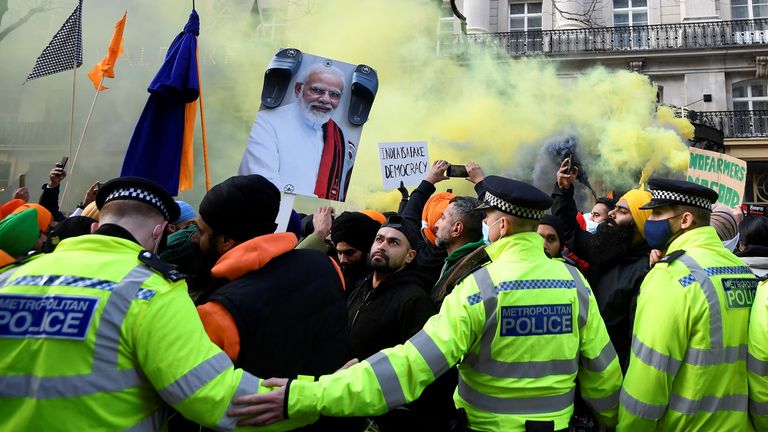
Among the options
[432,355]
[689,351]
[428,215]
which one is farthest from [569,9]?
[432,355]

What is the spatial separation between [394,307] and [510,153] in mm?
11169

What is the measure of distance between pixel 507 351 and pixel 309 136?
263 cm

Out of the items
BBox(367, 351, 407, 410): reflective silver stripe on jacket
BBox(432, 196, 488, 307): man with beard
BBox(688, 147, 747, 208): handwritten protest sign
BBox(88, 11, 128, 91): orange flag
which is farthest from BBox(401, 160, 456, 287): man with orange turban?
BBox(88, 11, 128, 91): orange flag

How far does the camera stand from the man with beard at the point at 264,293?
65.2 inches

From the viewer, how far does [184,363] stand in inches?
56.5

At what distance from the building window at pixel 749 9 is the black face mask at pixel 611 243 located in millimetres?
17375

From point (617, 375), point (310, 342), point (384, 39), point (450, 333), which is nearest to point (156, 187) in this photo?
point (310, 342)

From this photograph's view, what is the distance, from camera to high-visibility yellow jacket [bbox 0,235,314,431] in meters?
1.35

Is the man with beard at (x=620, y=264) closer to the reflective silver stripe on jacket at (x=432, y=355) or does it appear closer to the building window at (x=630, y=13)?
the reflective silver stripe on jacket at (x=432, y=355)

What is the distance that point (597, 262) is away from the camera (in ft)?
10.0

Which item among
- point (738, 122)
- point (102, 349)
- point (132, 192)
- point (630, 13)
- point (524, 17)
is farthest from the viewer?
point (524, 17)

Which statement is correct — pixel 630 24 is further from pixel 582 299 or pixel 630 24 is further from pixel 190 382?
pixel 190 382

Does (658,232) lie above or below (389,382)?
above

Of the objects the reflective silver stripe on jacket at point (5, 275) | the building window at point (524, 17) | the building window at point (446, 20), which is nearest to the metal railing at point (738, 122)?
the building window at point (524, 17)
